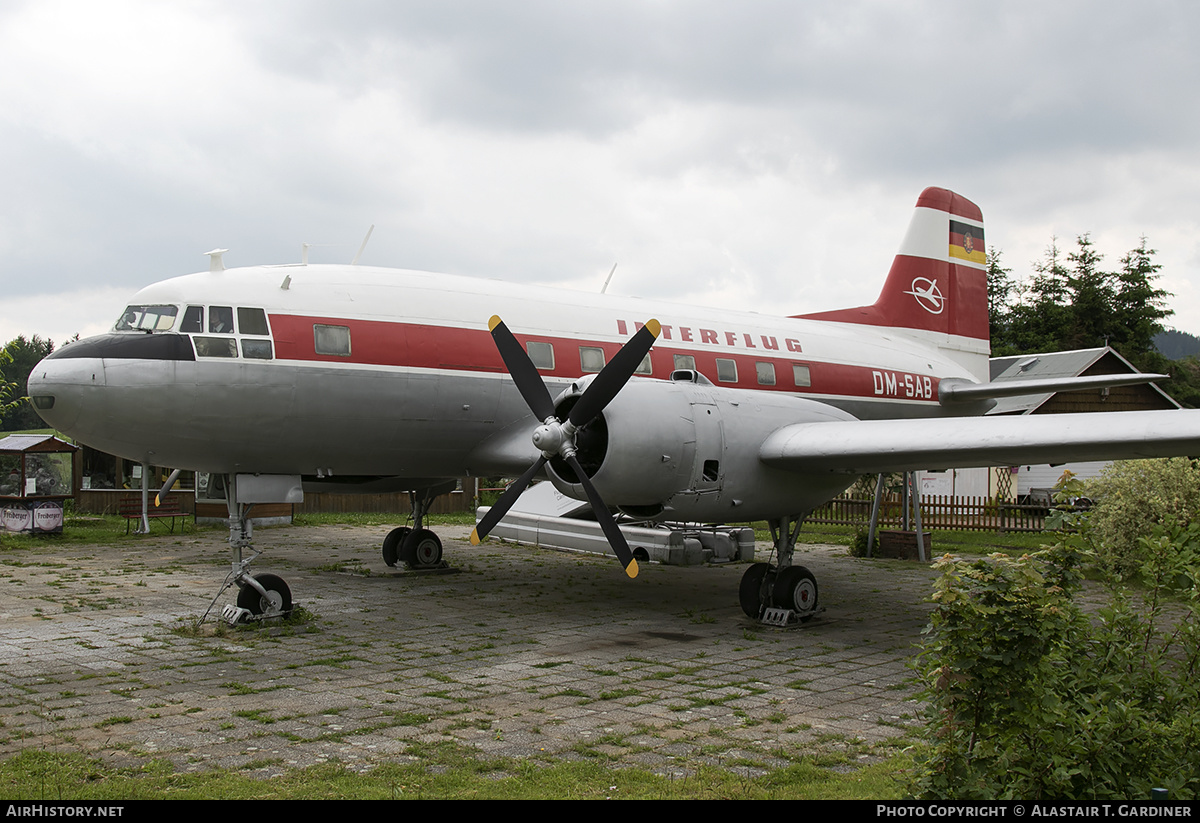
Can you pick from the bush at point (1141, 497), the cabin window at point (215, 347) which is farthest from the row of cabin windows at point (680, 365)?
the bush at point (1141, 497)

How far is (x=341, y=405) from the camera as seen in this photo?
10.8m

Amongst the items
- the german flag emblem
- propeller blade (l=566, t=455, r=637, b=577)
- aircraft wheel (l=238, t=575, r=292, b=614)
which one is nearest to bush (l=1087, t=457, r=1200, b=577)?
the german flag emblem

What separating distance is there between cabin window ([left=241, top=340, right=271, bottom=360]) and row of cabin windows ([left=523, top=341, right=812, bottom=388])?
3.32 meters

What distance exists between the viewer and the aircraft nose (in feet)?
31.3

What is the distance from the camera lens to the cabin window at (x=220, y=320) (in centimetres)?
1023

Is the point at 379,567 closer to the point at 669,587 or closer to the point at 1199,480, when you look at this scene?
the point at 669,587

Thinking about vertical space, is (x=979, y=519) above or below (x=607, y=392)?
below

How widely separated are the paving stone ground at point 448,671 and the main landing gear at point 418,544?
0.46m

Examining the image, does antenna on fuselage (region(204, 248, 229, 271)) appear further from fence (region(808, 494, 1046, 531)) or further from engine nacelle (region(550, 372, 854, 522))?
fence (region(808, 494, 1046, 531))

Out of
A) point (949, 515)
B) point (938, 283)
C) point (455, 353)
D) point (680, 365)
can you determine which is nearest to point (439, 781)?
point (455, 353)

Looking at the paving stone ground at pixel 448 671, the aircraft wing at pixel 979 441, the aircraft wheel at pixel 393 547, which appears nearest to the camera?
the paving stone ground at pixel 448 671

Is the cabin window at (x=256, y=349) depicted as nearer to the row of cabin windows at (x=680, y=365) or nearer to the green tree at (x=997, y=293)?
the row of cabin windows at (x=680, y=365)

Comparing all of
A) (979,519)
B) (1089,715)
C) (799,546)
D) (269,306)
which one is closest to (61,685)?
(269,306)
